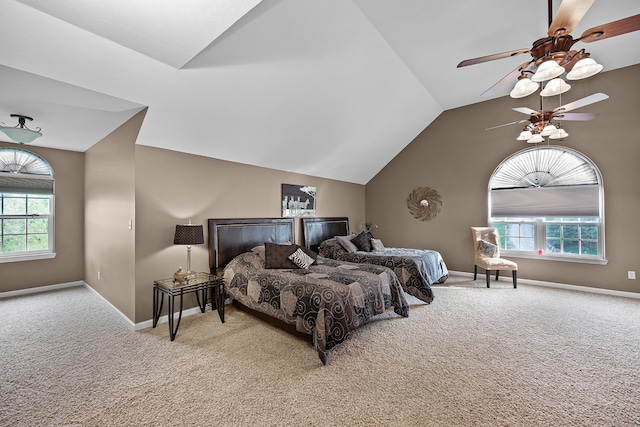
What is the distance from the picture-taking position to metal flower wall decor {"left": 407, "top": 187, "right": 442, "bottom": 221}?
20.0 feet

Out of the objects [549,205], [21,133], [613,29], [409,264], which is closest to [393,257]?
[409,264]

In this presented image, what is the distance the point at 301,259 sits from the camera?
148 inches

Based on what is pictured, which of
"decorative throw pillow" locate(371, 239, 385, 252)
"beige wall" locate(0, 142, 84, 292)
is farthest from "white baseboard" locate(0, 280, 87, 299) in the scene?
"decorative throw pillow" locate(371, 239, 385, 252)

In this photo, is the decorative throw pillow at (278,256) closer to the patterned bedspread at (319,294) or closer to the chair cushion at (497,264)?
the patterned bedspread at (319,294)

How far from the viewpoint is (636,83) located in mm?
4184

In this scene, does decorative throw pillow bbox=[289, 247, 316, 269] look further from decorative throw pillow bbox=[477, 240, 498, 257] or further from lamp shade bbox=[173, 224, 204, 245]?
decorative throw pillow bbox=[477, 240, 498, 257]

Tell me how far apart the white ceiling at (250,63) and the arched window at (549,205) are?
1634 mm

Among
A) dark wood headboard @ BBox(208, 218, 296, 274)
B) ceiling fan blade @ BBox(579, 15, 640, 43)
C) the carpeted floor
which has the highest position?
ceiling fan blade @ BBox(579, 15, 640, 43)

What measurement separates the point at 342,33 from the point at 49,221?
599 cm

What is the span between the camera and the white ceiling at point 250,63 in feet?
6.46

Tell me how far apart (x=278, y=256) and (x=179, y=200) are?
5.11 ft

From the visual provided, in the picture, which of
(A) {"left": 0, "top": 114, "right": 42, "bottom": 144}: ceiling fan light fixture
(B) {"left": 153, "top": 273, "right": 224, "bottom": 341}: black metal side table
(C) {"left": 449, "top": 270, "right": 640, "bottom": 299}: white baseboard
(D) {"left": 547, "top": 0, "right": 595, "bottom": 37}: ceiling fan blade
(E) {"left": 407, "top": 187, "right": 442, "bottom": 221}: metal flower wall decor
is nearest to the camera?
(D) {"left": 547, "top": 0, "right": 595, "bottom": 37}: ceiling fan blade

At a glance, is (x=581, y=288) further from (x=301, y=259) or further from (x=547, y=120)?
(x=301, y=259)

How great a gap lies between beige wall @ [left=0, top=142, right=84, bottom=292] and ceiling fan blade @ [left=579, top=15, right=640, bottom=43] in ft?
24.2
